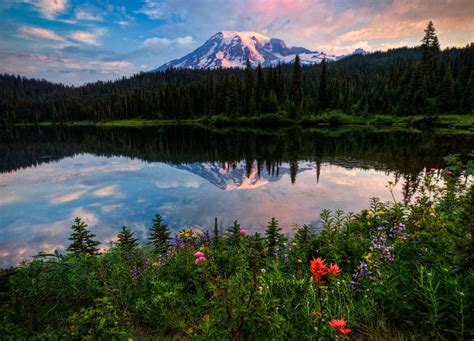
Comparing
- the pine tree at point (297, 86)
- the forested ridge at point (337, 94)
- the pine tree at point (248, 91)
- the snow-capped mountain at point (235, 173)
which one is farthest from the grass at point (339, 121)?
the snow-capped mountain at point (235, 173)

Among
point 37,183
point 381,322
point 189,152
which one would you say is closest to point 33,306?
point 381,322

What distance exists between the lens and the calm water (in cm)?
1356

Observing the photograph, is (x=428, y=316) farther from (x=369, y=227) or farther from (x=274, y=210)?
(x=274, y=210)

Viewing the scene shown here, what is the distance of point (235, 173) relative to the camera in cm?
2406

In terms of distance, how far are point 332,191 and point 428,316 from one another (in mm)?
14945

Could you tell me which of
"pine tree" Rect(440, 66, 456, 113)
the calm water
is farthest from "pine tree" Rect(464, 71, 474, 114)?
the calm water

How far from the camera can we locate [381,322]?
332 cm

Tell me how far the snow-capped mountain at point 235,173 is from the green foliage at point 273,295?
515 inches

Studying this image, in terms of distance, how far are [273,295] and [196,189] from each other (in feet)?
52.5

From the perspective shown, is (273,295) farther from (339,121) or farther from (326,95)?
(326,95)

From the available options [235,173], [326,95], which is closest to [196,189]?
[235,173]

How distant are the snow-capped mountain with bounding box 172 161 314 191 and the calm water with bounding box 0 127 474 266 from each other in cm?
8

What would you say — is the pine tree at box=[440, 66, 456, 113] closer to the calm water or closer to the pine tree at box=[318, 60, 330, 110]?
the pine tree at box=[318, 60, 330, 110]

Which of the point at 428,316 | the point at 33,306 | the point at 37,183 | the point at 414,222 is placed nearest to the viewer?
the point at 428,316
